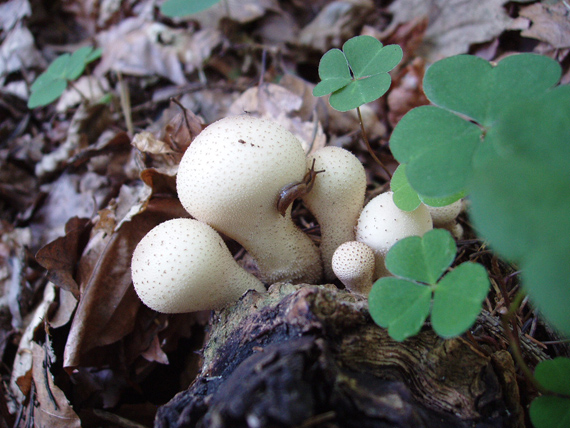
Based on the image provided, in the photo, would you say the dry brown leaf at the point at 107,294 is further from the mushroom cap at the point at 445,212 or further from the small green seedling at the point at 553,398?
the small green seedling at the point at 553,398

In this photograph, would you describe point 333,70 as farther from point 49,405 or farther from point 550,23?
point 49,405

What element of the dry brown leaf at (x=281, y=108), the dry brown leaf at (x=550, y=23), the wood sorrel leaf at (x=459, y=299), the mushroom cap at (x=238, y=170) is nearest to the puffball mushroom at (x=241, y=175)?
the mushroom cap at (x=238, y=170)

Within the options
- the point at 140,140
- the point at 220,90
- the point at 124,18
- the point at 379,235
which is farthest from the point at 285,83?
the point at 124,18

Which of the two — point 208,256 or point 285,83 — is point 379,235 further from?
point 285,83

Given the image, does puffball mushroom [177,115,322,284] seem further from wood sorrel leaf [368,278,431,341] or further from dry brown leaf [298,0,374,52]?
dry brown leaf [298,0,374,52]

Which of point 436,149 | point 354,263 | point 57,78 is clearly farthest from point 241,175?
point 57,78

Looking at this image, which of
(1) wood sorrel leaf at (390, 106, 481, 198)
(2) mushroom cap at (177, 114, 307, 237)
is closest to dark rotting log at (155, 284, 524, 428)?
(2) mushroom cap at (177, 114, 307, 237)
